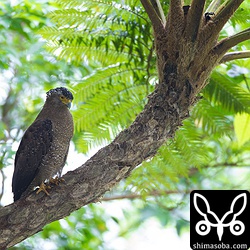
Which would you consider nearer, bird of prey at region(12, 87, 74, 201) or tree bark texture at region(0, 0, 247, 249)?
tree bark texture at region(0, 0, 247, 249)

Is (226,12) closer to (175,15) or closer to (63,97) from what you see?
(175,15)

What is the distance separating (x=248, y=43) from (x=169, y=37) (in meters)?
0.90

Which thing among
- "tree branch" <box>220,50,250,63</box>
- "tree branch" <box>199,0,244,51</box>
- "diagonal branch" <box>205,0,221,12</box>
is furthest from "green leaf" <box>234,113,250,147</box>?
"tree branch" <box>199,0,244,51</box>

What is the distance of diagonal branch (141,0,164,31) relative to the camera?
2074mm

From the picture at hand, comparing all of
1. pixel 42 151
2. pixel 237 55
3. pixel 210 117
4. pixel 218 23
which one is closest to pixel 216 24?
pixel 218 23

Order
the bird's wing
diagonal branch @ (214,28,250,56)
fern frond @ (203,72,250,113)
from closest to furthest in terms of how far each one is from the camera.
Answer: diagonal branch @ (214,28,250,56), the bird's wing, fern frond @ (203,72,250,113)

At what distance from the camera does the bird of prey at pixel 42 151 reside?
96.8 inches

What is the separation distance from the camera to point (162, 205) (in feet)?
12.3

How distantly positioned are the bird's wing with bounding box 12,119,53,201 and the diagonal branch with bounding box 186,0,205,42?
34.4 inches

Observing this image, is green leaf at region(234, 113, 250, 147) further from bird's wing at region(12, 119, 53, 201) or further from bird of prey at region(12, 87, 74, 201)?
bird's wing at region(12, 119, 53, 201)

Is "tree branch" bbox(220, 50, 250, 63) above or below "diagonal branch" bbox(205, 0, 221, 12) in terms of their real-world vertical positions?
below

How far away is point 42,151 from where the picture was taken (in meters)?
2.49

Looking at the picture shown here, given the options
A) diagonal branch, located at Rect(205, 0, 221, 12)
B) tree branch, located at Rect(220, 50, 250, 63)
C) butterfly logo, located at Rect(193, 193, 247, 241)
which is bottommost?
butterfly logo, located at Rect(193, 193, 247, 241)

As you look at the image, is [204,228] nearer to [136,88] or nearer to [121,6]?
[136,88]
